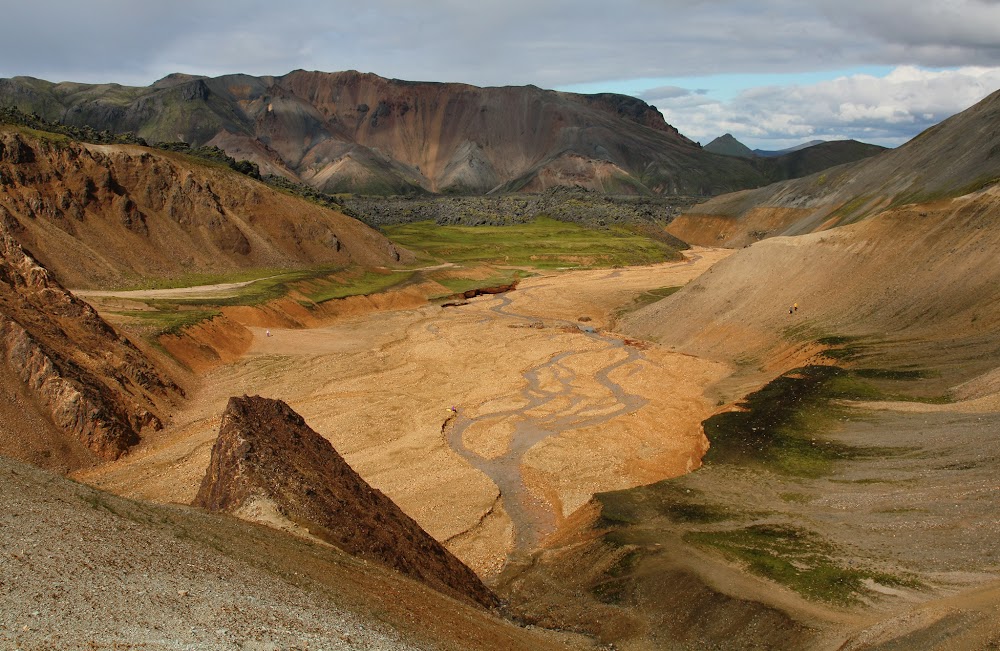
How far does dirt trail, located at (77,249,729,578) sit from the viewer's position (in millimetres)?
27500

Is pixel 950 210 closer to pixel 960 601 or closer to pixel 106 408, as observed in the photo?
pixel 960 601

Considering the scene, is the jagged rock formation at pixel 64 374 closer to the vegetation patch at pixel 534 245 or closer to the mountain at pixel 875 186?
the mountain at pixel 875 186

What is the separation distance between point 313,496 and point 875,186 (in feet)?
294

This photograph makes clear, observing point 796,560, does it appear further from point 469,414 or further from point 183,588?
point 469,414

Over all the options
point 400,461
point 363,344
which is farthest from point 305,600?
point 363,344

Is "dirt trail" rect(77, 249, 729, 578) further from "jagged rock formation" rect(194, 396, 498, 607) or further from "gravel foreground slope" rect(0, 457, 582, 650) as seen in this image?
"gravel foreground slope" rect(0, 457, 582, 650)

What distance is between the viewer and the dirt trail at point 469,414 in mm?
27500

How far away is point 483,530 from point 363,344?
3157 centimetres

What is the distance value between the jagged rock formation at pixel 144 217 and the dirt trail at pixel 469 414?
1838cm

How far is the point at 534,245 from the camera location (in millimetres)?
115312

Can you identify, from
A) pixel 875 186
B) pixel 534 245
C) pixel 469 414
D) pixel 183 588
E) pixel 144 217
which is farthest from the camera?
pixel 534 245

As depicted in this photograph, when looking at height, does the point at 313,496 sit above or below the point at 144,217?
below

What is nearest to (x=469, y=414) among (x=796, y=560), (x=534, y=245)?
(x=796, y=560)

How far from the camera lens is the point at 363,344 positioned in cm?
5528
